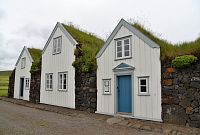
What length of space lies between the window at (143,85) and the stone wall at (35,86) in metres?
12.3

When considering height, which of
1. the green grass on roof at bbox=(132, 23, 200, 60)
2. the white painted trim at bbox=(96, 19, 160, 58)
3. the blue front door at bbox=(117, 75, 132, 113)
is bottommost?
the blue front door at bbox=(117, 75, 132, 113)

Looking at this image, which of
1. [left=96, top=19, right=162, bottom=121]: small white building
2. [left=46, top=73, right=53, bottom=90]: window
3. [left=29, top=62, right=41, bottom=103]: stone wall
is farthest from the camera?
[left=29, top=62, right=41, bottom=103]: stone wall

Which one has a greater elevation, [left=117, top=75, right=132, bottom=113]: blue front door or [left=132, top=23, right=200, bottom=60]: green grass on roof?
[left=132, top=23, right=200, bottom=60]: green grass on roof

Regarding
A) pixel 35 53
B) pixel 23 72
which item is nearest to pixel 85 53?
pixel 35 53

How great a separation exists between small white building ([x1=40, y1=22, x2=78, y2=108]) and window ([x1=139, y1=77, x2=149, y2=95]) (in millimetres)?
6341

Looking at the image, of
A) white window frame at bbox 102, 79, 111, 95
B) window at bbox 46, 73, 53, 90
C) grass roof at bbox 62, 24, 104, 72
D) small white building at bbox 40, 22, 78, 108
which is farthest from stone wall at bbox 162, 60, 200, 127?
window at bbox 46, 73, 53, 90

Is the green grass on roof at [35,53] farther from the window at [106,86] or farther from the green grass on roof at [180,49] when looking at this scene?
the green grass on roof at [180,49]

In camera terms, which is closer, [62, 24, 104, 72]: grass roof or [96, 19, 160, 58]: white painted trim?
[96, 19, 160, 58]: white painted trim

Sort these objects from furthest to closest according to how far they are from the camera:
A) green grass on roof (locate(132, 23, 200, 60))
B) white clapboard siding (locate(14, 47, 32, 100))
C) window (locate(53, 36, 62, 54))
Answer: white clapboard siding (locate(14, 47, 32, 100)), window (locate(53, 36, 62, 54)), green grass on roof (locate(132, 23, 200, 60))

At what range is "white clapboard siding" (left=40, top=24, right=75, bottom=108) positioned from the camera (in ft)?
59.4

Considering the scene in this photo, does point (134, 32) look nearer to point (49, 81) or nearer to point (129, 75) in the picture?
point (129, 75)

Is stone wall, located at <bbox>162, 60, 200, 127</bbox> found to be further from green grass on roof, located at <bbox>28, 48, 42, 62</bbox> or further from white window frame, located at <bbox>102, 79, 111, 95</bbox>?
green grass on roof, located at <bbox>28, 48, 42, 62</bbox>

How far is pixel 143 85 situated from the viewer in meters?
13.0

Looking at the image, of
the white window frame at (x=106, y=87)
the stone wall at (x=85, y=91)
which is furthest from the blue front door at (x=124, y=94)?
the stone wall at (x=85, y=91)
